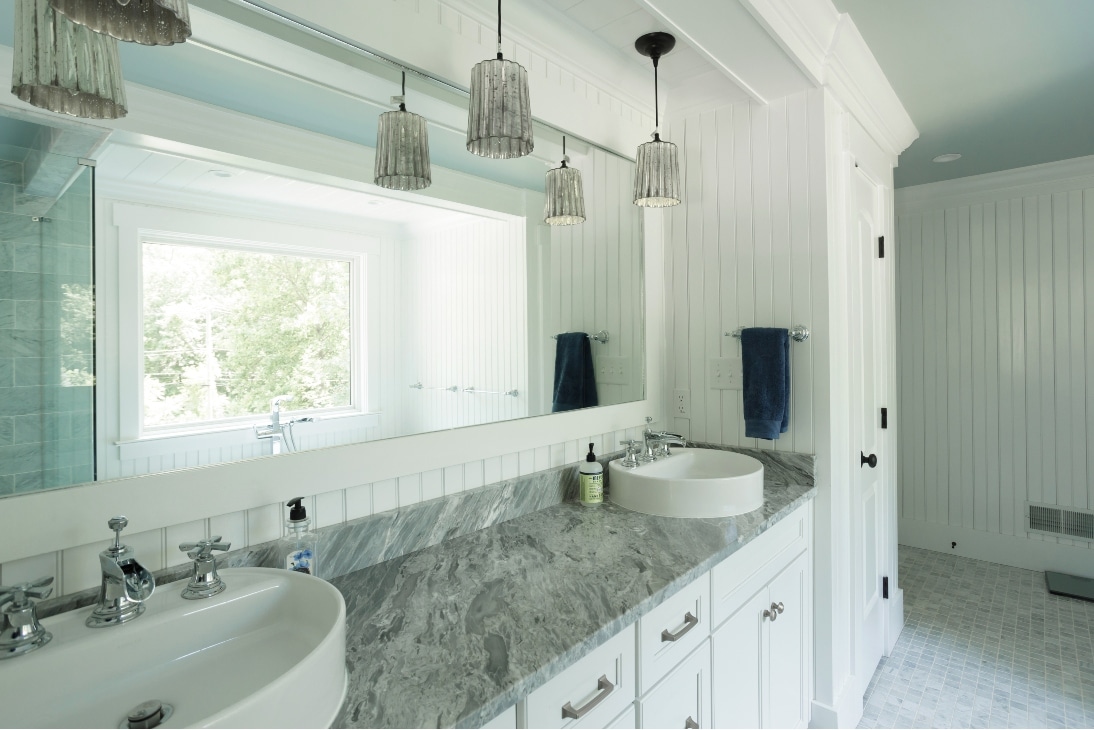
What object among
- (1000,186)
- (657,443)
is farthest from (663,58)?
(1000,186)

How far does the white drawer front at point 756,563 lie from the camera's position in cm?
143

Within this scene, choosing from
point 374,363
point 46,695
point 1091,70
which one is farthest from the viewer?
point 1091,70

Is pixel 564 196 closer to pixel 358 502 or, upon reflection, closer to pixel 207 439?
pixel 358 502

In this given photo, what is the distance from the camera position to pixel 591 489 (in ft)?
5.84

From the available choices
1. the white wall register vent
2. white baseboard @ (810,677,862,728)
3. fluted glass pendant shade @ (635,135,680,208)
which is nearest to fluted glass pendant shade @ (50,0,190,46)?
fluted glass pendant shade @ (635,135,680,208)

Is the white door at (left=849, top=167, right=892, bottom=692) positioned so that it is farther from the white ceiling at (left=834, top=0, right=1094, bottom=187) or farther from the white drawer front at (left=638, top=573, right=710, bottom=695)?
the white drawer front at (left=638, top=573, right=710, bottom=695)

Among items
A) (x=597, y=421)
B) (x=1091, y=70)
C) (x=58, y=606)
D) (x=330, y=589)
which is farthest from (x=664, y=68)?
(x=58, y=606)

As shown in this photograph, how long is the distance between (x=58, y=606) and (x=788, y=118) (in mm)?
2320

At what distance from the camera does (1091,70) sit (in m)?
2.15

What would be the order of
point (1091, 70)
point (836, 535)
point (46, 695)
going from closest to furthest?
point (46, 695), point (836, 535), point (1091, 70)

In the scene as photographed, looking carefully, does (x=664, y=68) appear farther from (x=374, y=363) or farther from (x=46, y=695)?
(x=46, y=695)

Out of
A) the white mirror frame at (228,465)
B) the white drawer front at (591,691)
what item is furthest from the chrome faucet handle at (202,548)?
the white drawer front at (591,691)

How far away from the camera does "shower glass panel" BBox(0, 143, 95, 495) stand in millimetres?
863

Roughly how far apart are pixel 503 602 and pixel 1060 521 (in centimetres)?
391
